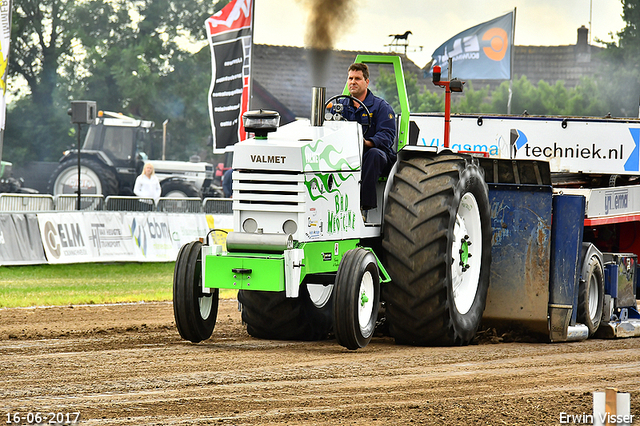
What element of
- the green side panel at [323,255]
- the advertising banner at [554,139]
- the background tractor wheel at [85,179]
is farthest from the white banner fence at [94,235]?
the green side panel at [323,255]

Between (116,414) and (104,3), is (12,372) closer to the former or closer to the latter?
(116,414)

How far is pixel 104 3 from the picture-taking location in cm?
4184

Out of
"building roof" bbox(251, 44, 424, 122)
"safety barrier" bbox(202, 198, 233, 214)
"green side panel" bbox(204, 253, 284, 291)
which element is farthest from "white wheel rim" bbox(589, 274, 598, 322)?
"building roof" bbox(251, 44, 424, 122)

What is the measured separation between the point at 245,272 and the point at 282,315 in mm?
1340

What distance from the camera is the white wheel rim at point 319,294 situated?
27.3ft

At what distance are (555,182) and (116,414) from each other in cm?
870

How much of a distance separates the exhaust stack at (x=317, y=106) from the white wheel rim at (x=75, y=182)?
2039 centimetres

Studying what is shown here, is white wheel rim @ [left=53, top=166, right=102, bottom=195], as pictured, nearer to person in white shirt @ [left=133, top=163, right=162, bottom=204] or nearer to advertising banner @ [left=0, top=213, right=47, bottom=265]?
person in white shirt @ [left=133, top=163, right=162, bottom=204]

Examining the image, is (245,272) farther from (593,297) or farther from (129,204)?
(129,204)

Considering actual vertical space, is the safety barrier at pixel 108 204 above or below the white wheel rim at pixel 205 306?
above

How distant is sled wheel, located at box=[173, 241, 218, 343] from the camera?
726 centimetres

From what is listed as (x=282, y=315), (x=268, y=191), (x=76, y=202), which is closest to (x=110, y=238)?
(x=76, y=202)

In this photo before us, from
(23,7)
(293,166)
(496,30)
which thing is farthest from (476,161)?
(23,7)

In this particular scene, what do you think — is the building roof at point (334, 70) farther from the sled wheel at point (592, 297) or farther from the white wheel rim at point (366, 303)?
the white wheel rim at point (366, 303)
